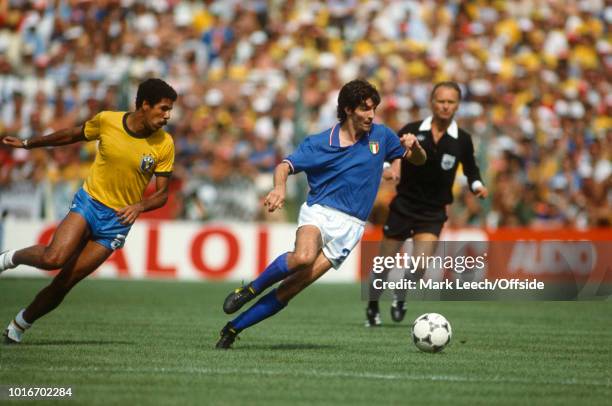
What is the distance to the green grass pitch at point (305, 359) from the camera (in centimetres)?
763

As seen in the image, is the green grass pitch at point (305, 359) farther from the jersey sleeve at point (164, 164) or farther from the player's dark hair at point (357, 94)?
the player's dark hair at point (357, 94)

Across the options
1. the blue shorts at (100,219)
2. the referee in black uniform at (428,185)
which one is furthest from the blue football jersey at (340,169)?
the referee in black uniform at (428,185)

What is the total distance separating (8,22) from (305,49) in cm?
691

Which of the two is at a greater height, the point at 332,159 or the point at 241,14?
the point at 241,14

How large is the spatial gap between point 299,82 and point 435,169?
866 cm

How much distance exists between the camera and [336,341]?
1130 centimetres

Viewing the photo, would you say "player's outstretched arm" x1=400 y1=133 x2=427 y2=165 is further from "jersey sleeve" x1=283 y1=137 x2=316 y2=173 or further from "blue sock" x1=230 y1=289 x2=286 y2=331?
"blue sock" x1=230 y1=289 x2=286 y2=331

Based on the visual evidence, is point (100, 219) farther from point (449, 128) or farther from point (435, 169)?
point (449, 128)

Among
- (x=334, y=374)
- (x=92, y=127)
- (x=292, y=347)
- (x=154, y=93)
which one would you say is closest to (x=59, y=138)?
(x=92, y=127)

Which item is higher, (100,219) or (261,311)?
(100,219)

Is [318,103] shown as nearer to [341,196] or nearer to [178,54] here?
[178,54]

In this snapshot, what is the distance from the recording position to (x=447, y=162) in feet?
43.5

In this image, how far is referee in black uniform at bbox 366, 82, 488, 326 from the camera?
522 inches

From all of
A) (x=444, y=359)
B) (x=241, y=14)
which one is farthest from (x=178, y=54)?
(x=444, y=359)
